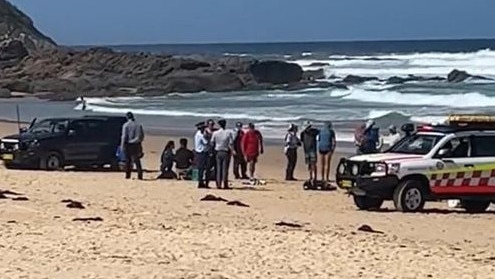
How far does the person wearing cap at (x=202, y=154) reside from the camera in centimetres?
2241

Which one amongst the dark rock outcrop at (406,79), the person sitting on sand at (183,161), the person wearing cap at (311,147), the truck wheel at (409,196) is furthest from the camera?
the dark rock outcrop at (406,79)

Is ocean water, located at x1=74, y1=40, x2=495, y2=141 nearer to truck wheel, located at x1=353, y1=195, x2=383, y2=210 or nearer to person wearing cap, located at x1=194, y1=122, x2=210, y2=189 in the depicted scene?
person wearing cap, located at x1=194, y1=122, x2=210, y2=189

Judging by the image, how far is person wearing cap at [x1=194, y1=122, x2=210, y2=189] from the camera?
2241 cm

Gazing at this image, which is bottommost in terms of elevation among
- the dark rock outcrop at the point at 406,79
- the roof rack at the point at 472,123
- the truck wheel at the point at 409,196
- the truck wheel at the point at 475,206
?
the truck wheel at the point at 475,206

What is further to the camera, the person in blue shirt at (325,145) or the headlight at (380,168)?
the person in blue shirt at (325,145)

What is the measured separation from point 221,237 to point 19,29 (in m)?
107

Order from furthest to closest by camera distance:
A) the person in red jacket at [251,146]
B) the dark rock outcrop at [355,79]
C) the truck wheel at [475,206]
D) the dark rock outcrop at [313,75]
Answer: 1. the dark rock outcrop at [313,75]
2. the dark rock outcrop at [355,79]
3. the person in red jacket at [251,146]
4. the truck wheel at [475,206]

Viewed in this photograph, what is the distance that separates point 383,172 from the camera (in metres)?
19.1

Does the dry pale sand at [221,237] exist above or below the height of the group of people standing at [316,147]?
below

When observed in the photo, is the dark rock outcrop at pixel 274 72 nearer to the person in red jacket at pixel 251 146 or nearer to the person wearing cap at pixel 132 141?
the person in red jacket at pixel 251 146

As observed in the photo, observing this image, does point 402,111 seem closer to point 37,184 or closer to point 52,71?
point 37,184

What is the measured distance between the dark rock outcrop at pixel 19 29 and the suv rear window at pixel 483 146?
85.4 m

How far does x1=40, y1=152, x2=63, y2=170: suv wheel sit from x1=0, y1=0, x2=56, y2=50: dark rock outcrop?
76.0 m

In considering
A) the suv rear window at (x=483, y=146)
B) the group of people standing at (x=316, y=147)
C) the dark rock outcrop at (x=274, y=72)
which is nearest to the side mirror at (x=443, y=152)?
the suv rear window at (x=483, y=146)
